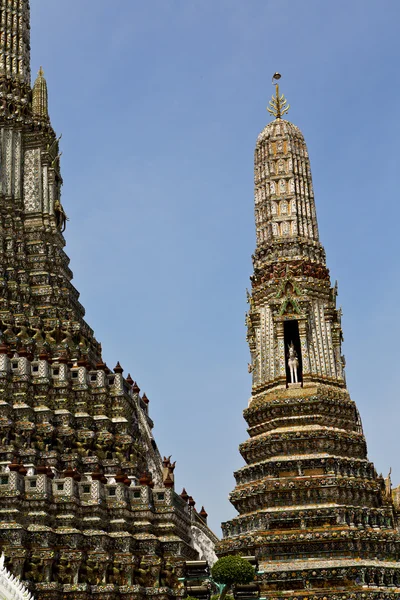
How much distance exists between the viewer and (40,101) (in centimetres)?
4238

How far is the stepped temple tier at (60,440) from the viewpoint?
82.1ft

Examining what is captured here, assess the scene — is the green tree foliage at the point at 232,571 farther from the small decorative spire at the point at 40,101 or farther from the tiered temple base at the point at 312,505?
the small decorative spire at the point at 40,101

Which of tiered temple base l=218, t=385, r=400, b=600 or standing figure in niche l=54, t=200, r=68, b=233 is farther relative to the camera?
standing figure in niche l=54, t=200, r=68, b=233

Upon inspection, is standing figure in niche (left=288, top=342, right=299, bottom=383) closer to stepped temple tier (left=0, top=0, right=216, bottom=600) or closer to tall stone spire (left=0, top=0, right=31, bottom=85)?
stepped temple tier (left=0, top=0, right=216, bottom=600)

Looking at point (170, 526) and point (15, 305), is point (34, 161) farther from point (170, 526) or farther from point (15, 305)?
point (170, 526)

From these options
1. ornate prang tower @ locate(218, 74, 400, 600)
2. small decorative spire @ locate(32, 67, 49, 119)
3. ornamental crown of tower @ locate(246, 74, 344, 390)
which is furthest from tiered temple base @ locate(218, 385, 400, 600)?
small decorative spire @ locate(32, 67, 49, 119)

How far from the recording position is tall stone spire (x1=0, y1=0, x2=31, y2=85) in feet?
140

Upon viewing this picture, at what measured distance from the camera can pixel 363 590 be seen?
939 inches

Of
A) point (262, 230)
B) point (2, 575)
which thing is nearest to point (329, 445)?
point (262, 230)

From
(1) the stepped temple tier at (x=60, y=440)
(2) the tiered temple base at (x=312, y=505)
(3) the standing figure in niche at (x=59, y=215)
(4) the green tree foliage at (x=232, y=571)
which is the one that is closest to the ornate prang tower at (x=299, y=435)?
(2) the tiered temple base at (x=312, y=505)

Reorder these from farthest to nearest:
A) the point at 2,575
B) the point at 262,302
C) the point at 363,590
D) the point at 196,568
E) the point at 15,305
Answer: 1. the point at 15,305
2. the point at 262,302
3. the point at 363,590
4. the point at 196,568
5. the point at 2,575

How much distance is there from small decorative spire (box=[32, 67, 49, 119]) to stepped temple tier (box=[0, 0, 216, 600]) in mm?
348

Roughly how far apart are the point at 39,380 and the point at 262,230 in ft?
30.5

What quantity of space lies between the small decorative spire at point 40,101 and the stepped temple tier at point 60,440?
35 cm
